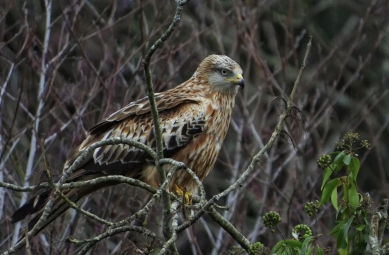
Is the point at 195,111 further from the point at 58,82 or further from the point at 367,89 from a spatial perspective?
the point at 367,89

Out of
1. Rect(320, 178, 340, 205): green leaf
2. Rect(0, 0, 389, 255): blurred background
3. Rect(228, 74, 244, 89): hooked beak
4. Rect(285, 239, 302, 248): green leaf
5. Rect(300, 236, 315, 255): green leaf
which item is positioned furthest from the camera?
Rect(0, 0, 389, 255): blurred background

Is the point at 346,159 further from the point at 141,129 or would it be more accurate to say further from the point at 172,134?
the point at 141,129

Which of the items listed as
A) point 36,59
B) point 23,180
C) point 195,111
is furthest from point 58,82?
point 195,111

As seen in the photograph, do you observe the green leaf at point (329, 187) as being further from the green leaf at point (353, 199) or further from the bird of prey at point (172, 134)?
the bird of prey at point (172, 134)

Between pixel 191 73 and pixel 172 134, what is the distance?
16.0 feet

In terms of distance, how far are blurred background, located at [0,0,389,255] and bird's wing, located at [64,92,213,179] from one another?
1.06m

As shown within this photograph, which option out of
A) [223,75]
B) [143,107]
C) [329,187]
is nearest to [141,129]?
[143,107]

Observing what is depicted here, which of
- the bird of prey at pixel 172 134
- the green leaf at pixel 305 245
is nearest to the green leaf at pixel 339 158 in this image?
the green leaf at pixel 305 245

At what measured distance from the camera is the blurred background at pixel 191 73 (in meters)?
9.74

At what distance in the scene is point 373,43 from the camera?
13.3 meters

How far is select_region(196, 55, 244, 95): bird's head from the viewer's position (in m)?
8.02

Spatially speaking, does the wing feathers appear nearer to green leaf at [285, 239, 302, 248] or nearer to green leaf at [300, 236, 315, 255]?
green leaf at [285, 239, 302, 248]

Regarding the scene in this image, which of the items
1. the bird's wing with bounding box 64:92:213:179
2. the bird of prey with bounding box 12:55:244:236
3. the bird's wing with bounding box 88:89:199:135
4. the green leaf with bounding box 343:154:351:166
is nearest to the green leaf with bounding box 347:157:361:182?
the green leaf with bounding box 343:154:351:166

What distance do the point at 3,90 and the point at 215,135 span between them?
266cm
